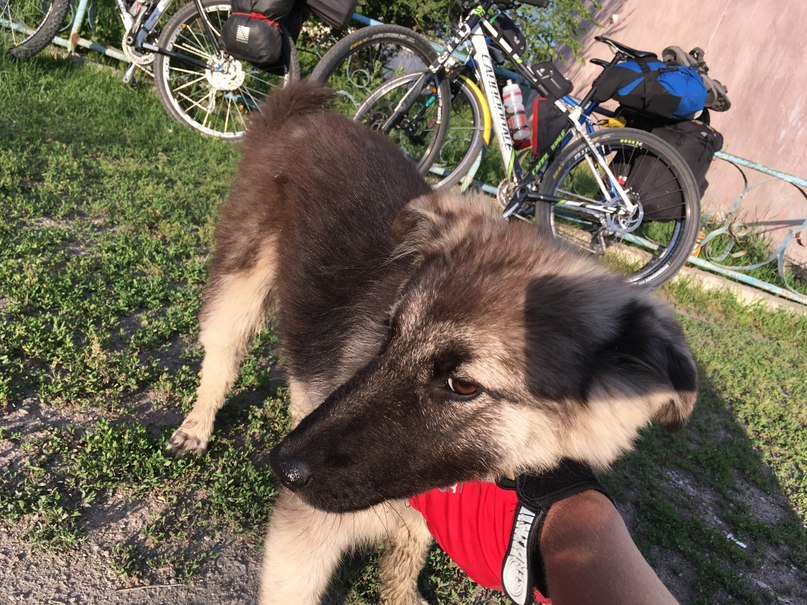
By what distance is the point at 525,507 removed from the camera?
1668 mm

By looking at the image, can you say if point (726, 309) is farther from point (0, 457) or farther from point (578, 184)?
point (0, 457)

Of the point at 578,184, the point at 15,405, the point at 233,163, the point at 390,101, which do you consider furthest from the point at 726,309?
the point at 15,405

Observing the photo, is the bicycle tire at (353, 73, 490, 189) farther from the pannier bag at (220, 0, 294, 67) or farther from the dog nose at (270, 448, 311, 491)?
the dog nose at (270, 448, 311, 491)

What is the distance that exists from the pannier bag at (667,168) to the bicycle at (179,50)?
3380 mm

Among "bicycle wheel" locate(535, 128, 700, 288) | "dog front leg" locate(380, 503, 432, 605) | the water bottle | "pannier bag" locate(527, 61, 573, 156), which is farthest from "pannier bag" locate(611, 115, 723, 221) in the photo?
"dog front leg" locate(380, 503, 432, 605)

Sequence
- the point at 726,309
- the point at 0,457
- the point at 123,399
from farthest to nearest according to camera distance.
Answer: the point at 726,309 < the point at 123,399 < the point at 0,457

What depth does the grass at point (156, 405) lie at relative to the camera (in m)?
2.36

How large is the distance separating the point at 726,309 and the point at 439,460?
627 centimetres

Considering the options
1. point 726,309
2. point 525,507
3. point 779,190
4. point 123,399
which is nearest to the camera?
point 525,507

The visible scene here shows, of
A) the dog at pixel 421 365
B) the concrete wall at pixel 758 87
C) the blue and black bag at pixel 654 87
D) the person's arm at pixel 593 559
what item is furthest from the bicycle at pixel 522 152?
the person's arm at pixel 593 559

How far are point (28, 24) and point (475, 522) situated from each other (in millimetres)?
6857

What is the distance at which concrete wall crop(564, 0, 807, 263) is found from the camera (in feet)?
28.7

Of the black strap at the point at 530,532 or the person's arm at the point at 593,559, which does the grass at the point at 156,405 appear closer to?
the black strap at the point at 530,532

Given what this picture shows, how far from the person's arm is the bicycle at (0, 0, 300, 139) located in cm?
512
